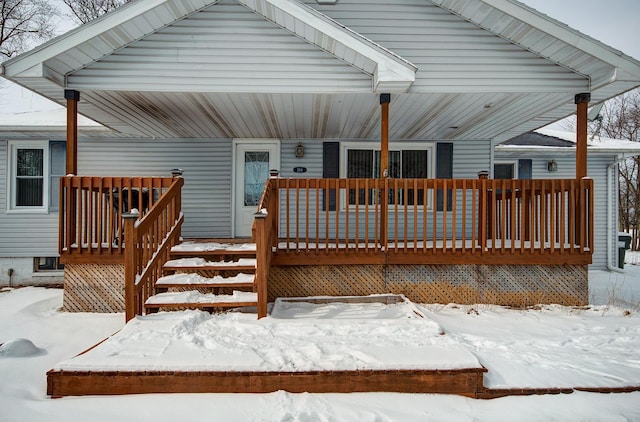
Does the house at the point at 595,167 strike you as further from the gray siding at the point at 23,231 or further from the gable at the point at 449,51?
the gray siding at the point at 23,231

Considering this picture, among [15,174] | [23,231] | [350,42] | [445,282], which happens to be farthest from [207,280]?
[15,174]

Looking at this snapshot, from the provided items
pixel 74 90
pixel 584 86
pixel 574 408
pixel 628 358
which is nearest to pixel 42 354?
pixel 74 90

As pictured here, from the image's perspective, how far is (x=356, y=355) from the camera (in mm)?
3078

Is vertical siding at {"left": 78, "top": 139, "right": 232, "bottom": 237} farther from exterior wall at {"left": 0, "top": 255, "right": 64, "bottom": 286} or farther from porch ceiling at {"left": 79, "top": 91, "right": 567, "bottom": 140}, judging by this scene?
exterior wall at {"left": 0, "top": 255, "right": 64, "bottom": 286}

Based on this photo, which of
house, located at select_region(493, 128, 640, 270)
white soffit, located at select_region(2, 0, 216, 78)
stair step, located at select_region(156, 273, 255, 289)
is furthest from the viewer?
house, located at select_region(493, 128, 640, 270)

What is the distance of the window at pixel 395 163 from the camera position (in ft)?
26.4

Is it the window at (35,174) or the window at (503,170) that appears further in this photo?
the window at (503,170)

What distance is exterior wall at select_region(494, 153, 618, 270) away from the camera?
9.63m

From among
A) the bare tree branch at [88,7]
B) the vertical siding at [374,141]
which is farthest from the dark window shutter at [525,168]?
the bare tree branch at [88,7]

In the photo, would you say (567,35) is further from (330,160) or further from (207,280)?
(207,280)

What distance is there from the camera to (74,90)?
5312 millimetres

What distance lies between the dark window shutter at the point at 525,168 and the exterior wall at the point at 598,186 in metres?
0.12

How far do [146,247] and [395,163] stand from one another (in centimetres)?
535

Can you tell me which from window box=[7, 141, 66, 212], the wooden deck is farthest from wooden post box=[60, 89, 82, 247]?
window box=[7, 141, 66, 212]
